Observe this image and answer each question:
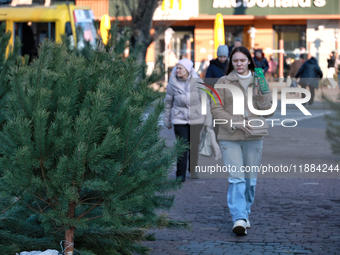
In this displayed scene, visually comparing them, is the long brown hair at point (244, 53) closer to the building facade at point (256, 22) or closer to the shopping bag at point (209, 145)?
the shopping bag at point (209, 145)

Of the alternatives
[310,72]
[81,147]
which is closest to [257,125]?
[81,147]

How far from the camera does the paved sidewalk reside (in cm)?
521

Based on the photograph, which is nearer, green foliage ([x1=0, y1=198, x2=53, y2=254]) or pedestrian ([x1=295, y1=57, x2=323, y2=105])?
green foliage ([x1=0, y1=198, x2=53, y2=254])

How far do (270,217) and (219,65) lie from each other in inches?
179

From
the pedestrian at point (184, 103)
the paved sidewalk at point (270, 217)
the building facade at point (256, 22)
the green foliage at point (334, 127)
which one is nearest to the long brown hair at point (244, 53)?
the paved sidewalk at point (270, 217)

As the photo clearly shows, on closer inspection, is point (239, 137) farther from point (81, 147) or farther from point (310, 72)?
point (310, 72)

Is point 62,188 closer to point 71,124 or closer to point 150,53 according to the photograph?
point 71,124

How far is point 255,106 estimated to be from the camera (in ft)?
19.3

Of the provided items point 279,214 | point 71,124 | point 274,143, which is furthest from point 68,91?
point 274,143

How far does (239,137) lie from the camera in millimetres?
5859

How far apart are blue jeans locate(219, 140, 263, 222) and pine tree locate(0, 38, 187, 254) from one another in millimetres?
1853

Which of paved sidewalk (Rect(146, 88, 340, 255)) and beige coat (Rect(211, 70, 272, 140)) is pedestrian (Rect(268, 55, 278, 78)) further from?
beige coat (Rect(211, 70, 272, 140))

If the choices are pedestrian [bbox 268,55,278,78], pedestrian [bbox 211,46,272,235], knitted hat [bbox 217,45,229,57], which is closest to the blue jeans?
pedestrian [bbox 211,46,272,235]

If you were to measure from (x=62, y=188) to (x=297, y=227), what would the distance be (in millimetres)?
3047
